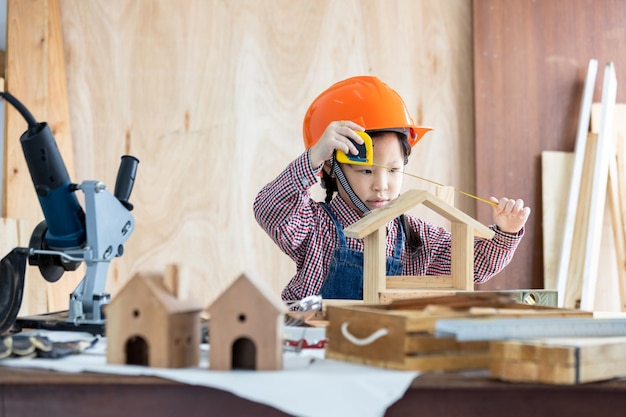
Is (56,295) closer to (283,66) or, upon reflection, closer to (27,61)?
(27,61)

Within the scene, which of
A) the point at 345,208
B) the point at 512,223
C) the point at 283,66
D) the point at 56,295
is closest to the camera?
the point at 512,223

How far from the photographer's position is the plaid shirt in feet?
6.43

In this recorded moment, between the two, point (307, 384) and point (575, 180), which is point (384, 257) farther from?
point (575, 180)

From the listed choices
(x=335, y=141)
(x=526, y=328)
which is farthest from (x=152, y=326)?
(x=335, y=141)

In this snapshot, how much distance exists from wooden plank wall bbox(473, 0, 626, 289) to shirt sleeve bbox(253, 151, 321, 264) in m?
1.32

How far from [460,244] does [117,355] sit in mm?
907

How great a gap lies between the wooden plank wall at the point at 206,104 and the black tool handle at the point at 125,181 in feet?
5.18

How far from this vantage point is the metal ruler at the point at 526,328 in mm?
980

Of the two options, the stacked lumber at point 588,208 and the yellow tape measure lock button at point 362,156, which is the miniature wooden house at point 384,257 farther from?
the stacked lumber at point 588,208

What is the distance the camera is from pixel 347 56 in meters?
3.23

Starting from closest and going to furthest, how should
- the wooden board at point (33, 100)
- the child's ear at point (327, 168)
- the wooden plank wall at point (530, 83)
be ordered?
the child's ear at point (327, 168) → the wooden board at point (33, 100) → the wooden plank wall at point (530, 83)

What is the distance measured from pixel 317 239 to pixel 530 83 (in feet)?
5.02

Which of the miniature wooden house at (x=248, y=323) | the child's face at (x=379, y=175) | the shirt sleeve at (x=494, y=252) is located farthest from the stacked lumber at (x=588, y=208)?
the miniature wooden house at (x=248, y=323)

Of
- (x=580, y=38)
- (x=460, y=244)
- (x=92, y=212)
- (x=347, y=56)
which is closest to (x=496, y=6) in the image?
(x=580, y=38)
